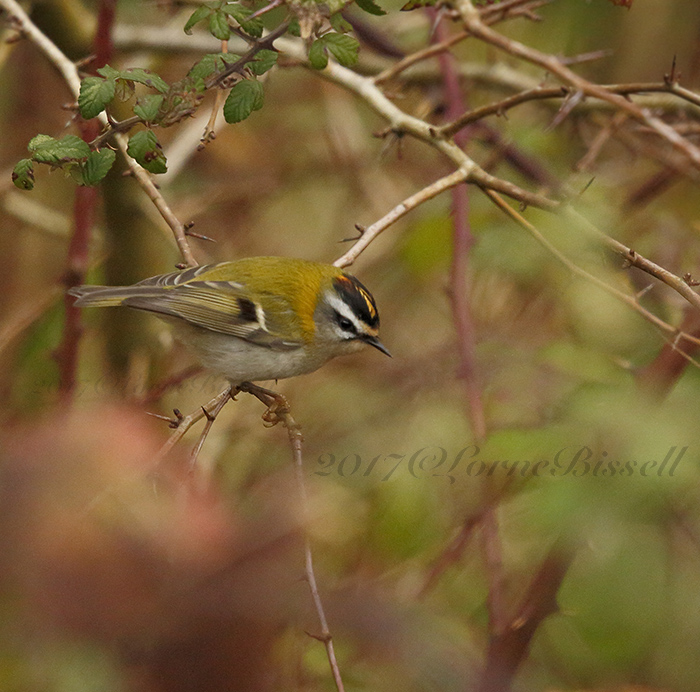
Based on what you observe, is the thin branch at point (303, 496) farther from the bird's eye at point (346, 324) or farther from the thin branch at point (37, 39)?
the thin branch at point (37, 39)

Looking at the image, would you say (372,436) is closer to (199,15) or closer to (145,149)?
(145,149)

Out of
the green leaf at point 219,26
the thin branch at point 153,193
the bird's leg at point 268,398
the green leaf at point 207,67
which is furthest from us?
the bird's leg at point 268,398

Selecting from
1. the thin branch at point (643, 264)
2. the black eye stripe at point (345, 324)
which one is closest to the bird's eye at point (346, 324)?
the black eye stripe at point (345, 324)

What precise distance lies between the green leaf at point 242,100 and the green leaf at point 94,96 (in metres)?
0.26

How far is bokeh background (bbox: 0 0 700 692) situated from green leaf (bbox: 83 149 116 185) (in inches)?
5.0

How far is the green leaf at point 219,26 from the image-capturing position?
5.69 ft

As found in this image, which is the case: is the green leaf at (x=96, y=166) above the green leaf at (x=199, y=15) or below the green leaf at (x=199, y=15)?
below

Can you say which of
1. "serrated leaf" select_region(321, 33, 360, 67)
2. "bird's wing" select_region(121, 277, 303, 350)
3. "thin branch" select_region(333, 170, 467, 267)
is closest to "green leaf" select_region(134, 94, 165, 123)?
"serrated leaf" select_region(321, 33, 360, 67)

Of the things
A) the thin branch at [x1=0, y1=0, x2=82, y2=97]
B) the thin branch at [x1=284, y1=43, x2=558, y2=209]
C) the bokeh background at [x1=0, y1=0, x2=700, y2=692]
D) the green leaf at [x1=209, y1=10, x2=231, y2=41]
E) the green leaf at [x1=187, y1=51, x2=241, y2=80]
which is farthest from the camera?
the thin branch at [x1=0, y1=0, x2=82, y2=97]

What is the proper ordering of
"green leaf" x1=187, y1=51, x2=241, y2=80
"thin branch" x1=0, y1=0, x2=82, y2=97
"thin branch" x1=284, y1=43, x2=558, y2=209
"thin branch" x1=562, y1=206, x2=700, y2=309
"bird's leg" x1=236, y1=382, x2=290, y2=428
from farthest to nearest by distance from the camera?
1. "bird's leg" x1=236, y1=382, x2=290, y2=428
2. "thin branch" x1=0, y1=0, x2=82, y2=97
3. "thin branch" x1=284, y1=43, x2=558, y2=209
4. "thin branch" x1=562, y1=206, x2=700, y2=309
5. "green leaf" x1=187, y1=51, x2=241, y2=80

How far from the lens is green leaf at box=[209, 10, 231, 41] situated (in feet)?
5.69

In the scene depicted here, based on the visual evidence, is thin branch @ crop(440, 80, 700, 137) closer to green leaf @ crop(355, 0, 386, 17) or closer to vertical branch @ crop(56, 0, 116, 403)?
green leaf @ crop(355, 0, 386, 17)

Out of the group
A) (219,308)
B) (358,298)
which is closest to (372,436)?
(358,298)

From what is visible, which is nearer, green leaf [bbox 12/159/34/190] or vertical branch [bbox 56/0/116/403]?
green leaf [bbox 12/159/34/190]
